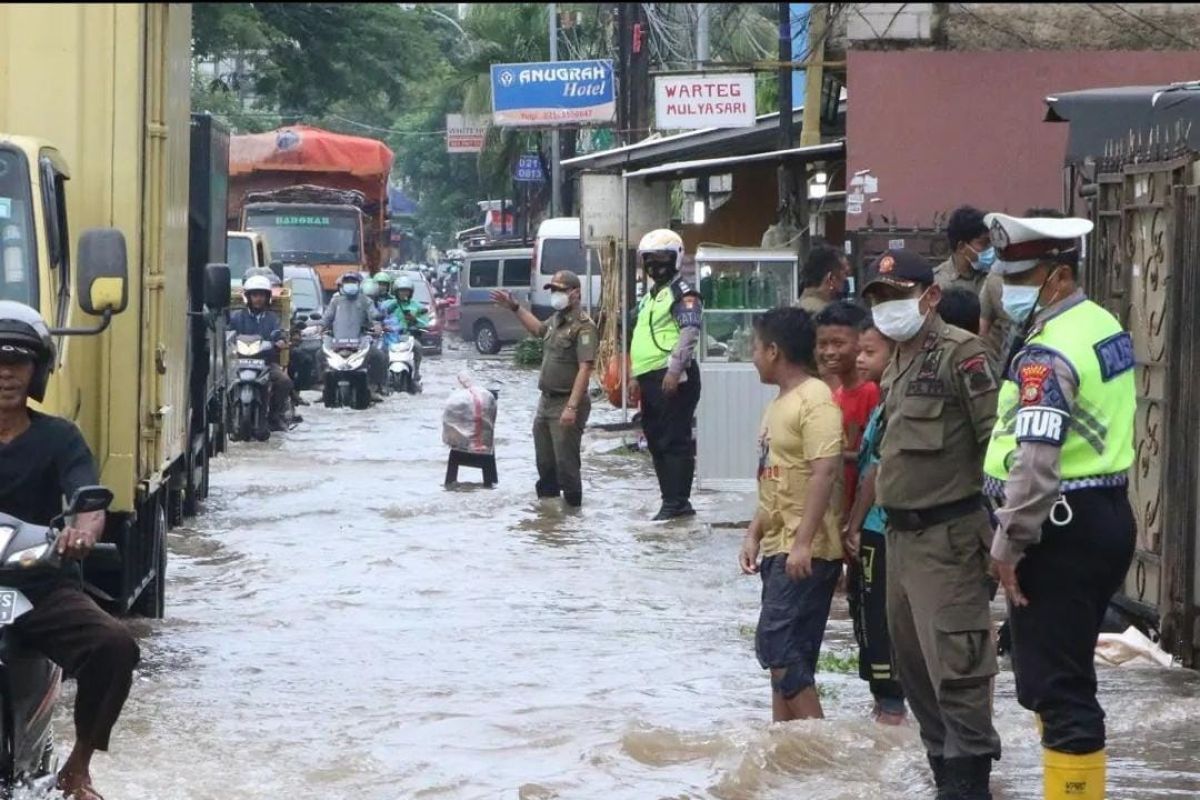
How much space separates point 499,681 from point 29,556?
3.95 m

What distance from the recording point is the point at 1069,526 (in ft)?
18.3

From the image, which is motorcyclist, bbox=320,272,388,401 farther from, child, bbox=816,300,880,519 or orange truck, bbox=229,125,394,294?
child, bbox=816,300,880,519

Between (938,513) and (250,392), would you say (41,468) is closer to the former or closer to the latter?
(938,513)

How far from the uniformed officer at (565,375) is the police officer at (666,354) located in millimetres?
702

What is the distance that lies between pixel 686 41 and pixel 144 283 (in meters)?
30.2

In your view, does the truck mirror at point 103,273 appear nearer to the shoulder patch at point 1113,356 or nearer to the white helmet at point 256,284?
the shoulder patch at point 1113,356

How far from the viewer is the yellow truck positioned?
8.25 meters

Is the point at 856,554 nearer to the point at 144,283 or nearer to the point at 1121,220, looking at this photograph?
the point at 1121,220

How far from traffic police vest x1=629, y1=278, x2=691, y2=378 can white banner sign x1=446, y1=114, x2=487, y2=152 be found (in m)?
35.7

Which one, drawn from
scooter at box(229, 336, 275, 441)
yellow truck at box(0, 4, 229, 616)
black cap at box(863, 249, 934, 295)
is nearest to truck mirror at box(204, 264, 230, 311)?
yellow truck at box(0, 4, 229, 616)

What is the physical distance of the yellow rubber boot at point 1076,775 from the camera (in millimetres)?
5656

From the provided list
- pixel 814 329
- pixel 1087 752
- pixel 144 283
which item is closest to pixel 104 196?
pixel 144 283

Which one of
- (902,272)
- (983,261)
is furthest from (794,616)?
(983,261)

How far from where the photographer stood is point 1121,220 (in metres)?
9.04
